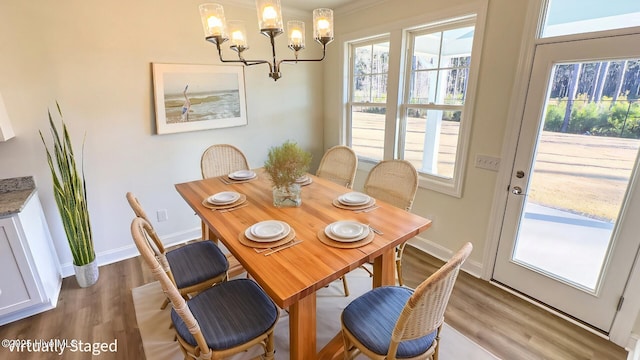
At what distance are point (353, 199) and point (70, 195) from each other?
219 cm

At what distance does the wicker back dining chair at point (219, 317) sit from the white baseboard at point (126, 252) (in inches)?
65.7

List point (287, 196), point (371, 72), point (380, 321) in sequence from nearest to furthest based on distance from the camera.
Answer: point (380, 321)
point (287, 196)
point (371, 72)

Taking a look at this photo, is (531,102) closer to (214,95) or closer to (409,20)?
(409,20)

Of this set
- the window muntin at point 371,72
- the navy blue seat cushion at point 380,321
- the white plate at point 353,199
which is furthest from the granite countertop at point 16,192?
the window muntin at point 371,72

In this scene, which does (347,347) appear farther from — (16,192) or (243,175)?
(16,192)

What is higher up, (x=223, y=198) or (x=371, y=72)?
(x=371, y=72)

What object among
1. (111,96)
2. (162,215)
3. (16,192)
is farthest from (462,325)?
(16,192)

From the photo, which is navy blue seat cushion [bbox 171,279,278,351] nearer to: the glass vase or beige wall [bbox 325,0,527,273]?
the glass vase

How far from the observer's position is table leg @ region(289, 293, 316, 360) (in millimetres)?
1382

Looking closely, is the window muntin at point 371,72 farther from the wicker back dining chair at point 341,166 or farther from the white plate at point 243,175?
the white plate at point 243,175

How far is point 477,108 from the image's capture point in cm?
239

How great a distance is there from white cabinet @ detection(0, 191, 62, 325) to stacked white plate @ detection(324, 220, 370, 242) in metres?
2.09

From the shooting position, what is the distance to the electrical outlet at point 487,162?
2324mm

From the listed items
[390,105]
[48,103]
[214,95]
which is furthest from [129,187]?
[390,105]
